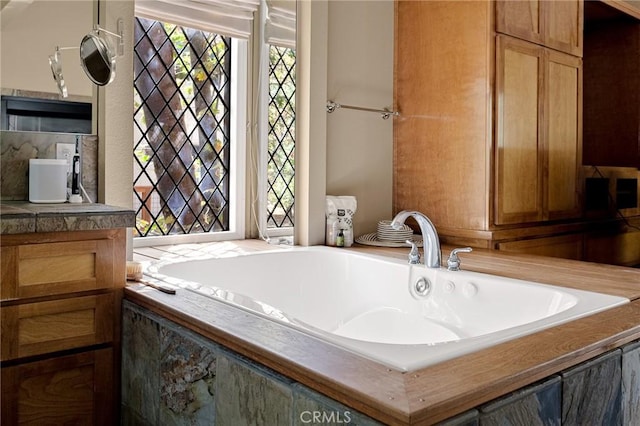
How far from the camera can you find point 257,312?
1.39 m

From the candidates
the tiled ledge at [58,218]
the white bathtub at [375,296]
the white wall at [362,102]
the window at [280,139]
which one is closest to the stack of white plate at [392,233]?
the white wall at [362,102]

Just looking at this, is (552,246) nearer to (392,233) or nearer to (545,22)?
(392,233)

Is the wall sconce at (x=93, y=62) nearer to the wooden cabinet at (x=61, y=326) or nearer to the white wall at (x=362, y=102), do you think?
the wooden cabinet at (x=61, y=326)

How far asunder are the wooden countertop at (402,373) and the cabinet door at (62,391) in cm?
25

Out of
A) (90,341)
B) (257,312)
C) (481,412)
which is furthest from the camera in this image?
(90,341)

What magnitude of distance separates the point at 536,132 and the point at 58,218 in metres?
2.25

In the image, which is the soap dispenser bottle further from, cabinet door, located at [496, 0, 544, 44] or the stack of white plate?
cabinet door, located at [496, 0, 544, 44]

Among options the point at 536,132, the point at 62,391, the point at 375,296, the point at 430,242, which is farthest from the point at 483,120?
the point at 62,391

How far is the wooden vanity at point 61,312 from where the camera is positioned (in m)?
1.52

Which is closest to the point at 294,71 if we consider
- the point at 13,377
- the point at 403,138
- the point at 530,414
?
the point at 403,138

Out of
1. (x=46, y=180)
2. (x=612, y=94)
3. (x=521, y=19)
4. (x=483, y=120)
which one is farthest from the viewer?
(x=612, y=94)

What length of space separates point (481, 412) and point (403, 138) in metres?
2.18

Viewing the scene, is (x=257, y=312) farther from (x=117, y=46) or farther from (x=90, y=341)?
(x=117, y=46)

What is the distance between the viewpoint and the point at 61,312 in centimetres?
161
